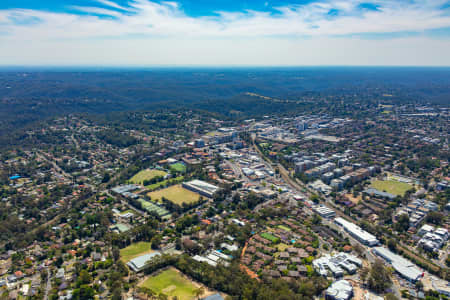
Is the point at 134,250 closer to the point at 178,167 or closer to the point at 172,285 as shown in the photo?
the point at 172,285

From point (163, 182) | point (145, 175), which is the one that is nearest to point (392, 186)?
point (163, 182)

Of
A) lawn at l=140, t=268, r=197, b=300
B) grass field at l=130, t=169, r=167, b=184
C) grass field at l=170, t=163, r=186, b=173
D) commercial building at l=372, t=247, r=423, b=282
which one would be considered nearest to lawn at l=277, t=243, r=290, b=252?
commercial building at l=372, t=247, r=423, b=282

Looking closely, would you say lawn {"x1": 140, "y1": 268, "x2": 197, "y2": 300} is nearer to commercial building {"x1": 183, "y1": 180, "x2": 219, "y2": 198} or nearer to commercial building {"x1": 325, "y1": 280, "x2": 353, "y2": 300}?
commercial building {"x1": 325, "y1": 280, "x2": 353, "y2": 300}

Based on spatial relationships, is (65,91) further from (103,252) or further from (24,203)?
(103,252)

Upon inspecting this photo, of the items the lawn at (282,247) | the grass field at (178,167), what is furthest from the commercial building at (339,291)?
the grass field at (178,167)

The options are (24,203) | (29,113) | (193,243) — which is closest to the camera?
(193,243)

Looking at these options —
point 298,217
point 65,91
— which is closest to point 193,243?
point 298,217
